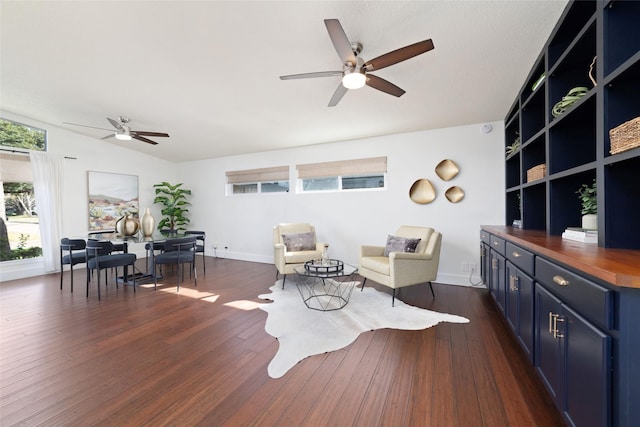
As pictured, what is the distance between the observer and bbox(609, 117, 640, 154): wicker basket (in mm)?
1209

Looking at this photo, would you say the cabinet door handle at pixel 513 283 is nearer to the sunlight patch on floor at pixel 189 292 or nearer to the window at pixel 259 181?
the sunlight patch on floor at pixel 189 292

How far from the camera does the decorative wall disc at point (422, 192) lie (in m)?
4.03

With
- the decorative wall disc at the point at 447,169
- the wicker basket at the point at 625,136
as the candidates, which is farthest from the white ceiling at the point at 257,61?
the wicker basket at the point at 625,136

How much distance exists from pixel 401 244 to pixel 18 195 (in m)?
6.49

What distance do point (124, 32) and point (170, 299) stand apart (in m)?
2.94

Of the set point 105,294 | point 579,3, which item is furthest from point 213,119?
point 579,3

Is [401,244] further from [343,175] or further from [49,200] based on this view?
[49,200]

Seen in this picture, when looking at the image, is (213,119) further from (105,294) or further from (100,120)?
(105,294)

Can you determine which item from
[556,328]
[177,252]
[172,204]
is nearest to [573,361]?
[556,328]

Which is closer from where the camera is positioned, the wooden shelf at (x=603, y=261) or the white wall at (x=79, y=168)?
the wooden shelf at (x=603, y=261)

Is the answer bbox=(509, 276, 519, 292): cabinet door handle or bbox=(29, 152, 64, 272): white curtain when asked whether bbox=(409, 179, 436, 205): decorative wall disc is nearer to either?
bbox=(509, 276, 519, 292): cabinet door handle

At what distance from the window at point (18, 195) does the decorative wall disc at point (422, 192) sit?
6650mm

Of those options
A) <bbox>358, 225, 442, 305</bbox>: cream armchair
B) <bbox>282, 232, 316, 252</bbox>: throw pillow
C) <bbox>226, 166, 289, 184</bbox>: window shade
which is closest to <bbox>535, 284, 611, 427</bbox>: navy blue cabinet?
<bbox>358, 225, 442, 305</bbox>: cream armchair

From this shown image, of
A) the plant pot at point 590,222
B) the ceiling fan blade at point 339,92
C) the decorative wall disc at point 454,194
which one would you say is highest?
the ceiling fan blade at point 339,92
